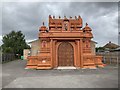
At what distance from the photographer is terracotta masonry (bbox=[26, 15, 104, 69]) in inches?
670

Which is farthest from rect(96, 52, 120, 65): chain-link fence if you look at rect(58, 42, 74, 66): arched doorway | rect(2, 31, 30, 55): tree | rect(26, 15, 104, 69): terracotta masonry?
rect(2, 31, 30, 55): tree

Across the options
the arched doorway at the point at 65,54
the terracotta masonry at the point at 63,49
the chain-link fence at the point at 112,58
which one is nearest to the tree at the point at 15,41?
Answer: the chain-link fence at the point at 112,58

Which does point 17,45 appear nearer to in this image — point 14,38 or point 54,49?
point 14,38

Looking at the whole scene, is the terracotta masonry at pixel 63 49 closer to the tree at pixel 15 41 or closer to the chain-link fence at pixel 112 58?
the chain-link fence at pixel 112 58

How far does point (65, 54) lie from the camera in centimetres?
1786

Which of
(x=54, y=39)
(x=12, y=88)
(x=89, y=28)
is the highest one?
(x=89, y=28)

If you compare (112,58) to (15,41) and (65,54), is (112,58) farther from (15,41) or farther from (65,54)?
(15,41)

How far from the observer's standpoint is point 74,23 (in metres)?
19.4

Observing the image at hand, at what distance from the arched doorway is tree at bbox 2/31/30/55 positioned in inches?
1280

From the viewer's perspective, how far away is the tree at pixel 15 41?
49.3 metres

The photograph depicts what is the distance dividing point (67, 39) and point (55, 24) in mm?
2793

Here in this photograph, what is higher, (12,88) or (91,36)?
(91,36)

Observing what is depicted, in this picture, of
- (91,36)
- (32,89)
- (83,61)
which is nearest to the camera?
(32,89)

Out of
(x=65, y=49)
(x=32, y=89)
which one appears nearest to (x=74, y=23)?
(x=65, y=49)
